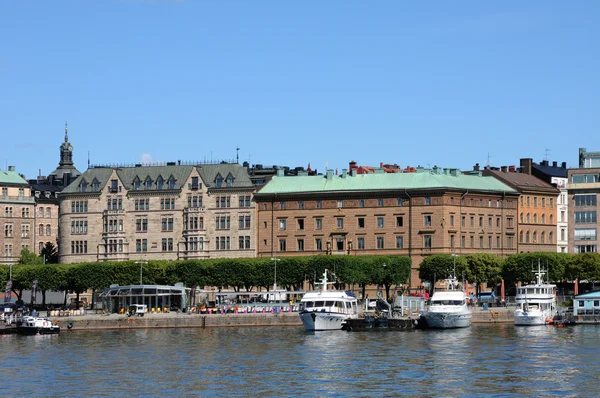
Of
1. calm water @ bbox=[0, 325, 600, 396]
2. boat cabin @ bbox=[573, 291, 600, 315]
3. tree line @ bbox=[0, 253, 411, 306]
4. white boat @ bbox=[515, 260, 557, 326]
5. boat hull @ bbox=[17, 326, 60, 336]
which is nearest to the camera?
calm water @ bbox=[0, 325, 600, 396]

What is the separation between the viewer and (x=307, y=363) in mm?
120000

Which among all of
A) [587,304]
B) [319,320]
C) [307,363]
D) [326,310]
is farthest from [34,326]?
[587,304]

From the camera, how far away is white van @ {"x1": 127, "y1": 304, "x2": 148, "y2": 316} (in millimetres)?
176900

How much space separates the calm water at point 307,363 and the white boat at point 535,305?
A: 23.8ft

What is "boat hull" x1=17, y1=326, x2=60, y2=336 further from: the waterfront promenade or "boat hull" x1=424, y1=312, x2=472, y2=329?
"boat hull" x1=424, y1=312, x2=472, y2=329

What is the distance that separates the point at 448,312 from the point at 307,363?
40522 millimetres

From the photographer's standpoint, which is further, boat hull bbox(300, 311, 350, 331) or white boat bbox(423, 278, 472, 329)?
white boat bbox(423, 278, 472, 329)

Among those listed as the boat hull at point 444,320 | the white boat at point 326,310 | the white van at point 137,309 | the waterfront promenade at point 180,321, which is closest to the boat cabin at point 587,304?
the boat hull at point 444,320

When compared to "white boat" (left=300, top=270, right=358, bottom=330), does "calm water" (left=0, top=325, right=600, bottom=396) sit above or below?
below

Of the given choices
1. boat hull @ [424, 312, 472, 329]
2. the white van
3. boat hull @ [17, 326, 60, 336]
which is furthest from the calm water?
the white van

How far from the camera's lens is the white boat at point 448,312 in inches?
6230

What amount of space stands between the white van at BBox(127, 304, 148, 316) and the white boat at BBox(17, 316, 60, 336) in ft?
50.0

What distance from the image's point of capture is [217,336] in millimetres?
151875

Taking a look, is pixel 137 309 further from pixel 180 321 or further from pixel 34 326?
pixel 34 326
